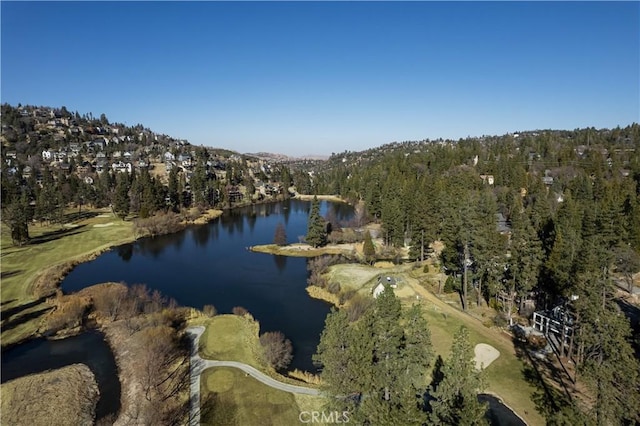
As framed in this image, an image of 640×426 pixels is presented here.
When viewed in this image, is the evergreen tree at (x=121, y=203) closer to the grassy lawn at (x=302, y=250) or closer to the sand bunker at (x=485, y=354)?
the grassy lawn at (x=302, y=250)

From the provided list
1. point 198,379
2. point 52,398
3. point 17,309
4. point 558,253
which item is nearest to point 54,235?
point 17,309

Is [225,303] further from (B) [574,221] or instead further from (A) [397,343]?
(B) [574,221]

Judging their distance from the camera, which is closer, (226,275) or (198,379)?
(198,379)

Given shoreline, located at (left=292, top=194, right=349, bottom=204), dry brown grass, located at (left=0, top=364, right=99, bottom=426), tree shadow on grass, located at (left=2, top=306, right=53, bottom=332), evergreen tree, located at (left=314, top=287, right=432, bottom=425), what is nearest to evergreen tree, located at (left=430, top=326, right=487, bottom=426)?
evergreen tree, located at (left=314, top=287, right=432, bottom=425)

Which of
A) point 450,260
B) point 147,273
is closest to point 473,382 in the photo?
point 450,260

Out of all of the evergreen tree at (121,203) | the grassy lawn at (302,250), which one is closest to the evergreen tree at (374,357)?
the grassy lawn at (302,250)

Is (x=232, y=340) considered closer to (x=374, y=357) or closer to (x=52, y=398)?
(x=52, y=398)

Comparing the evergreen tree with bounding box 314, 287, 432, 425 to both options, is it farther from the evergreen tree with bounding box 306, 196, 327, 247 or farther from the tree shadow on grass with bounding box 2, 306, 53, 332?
the evergreen tree with bounding box 306, 196, 327, 247
